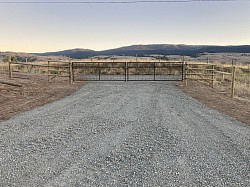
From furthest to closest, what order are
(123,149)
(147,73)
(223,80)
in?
(147,73), (223,80), (123,149)

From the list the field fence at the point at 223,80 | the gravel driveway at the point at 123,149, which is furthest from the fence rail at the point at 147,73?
the gravel driveway at the point at 123,149

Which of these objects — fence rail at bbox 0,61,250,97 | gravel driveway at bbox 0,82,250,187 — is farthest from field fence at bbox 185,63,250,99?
gravel driveway at bbox 0,82,250,187

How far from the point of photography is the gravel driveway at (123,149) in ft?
15.6

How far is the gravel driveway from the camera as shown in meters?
4.77

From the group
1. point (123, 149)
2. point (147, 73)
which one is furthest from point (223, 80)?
point (123, 149)

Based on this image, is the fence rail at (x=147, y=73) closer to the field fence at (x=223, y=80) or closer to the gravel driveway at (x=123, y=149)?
the field fence at (x=223, y=80)

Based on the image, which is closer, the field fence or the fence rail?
the field fence

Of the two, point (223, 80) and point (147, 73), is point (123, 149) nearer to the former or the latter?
point (223, 80)

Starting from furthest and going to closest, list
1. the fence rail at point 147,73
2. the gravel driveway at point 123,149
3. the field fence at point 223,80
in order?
the fence rail at point 147,73
the field fence at point 223,80
the gravel driveway at point 123,149

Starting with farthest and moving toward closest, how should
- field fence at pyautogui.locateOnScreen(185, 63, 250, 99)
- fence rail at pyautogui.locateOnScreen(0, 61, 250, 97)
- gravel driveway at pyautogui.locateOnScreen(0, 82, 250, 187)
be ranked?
fence rail at pyautogui.locateOnScreen(0, 61, 250, 97)
field fence at pyautogui.locateOnScreen(185, 63, 250, 99)
gravel driveway at pyautogui.locateOnScreen(0, 82, 250, 187)

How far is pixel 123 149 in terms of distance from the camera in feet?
20.6

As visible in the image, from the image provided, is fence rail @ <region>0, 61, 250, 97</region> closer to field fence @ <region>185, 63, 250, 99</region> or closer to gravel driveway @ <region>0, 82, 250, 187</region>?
field fence @ <region>185, 63, 250, 99</region>

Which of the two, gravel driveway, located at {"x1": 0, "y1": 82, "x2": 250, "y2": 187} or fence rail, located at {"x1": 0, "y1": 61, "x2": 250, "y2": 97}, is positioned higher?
fence rail, located at {"x1": 0, "y1": 61, "x2": 250, "y2": 97}

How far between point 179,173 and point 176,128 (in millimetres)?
3335
